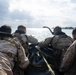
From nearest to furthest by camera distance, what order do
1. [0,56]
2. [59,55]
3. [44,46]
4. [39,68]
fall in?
[0,56] → [39,68] → [59,55] → [44,46]

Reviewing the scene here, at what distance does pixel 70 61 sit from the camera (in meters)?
4.81

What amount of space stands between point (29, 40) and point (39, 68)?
9.36ft

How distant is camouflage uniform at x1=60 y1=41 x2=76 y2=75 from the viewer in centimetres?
471

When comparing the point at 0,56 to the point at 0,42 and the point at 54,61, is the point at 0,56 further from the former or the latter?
the point at 54,61

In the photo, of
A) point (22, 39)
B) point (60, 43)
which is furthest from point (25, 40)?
point (60, 43)

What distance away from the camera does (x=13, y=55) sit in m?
4.77

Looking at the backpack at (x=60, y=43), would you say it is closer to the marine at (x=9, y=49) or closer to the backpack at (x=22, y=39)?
the backpack at (x=22, y=39)

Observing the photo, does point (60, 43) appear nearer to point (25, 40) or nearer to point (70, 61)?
point (25, 40)

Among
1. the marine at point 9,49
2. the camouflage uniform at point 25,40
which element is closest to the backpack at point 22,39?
the camouflage uniform at point 25,40

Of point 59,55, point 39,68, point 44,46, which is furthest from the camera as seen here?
point 44,46

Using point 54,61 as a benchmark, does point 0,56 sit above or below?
above

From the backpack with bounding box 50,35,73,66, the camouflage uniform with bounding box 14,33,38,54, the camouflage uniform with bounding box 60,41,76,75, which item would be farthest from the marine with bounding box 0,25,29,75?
the camouflage uniform with bounding box 14,33,38,54

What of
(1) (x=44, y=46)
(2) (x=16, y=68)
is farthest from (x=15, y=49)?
(1) (x=44, y=46)

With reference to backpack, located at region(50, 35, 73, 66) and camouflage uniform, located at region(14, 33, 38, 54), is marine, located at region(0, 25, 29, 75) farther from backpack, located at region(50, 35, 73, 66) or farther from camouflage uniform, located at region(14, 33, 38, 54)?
camouflage uniform, located at region(14, 33, 38, 54)
